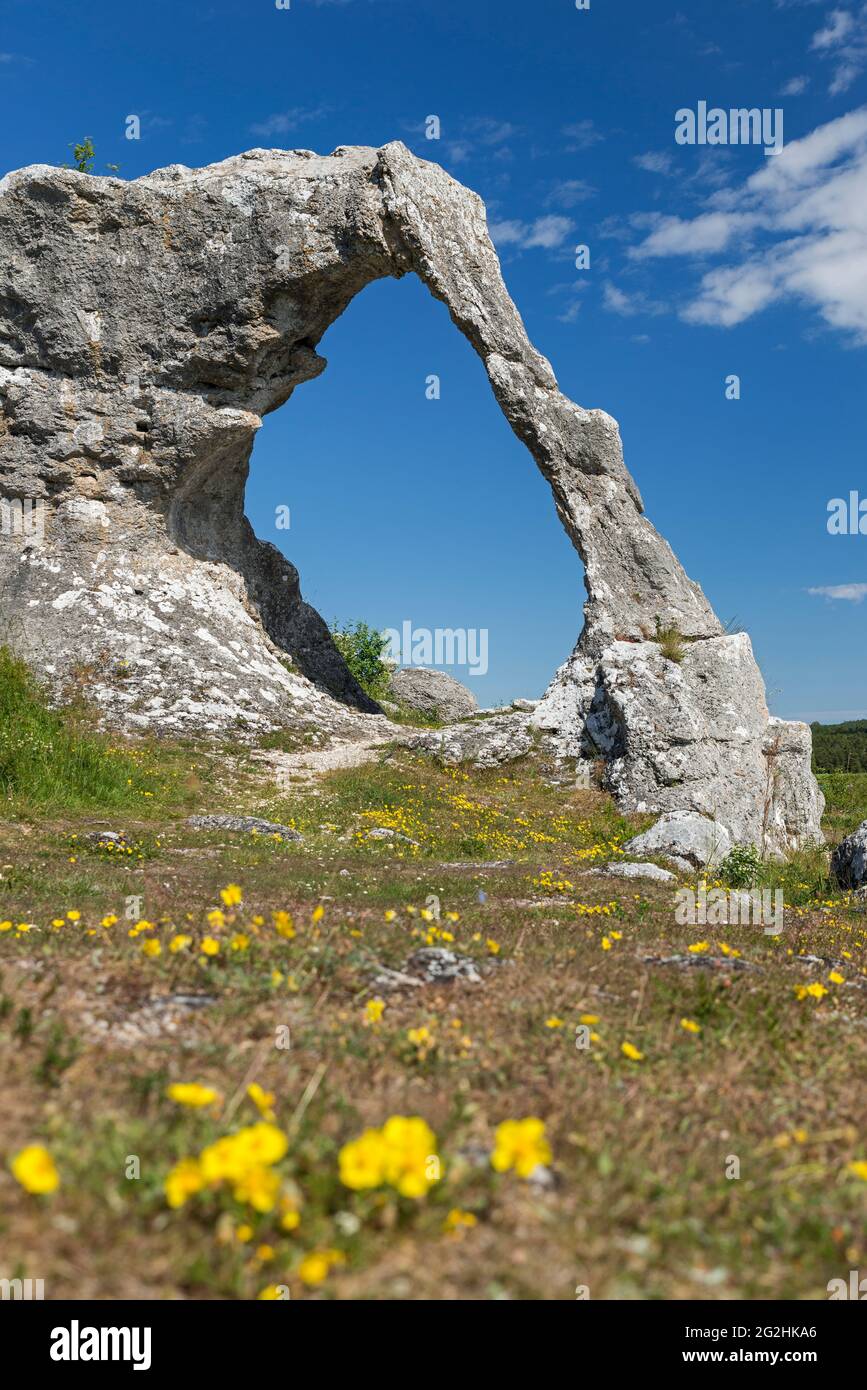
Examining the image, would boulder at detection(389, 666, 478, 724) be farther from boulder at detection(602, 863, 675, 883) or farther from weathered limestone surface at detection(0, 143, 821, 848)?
boulder at detection(602, 863, 675, 883)

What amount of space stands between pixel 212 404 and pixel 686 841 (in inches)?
715

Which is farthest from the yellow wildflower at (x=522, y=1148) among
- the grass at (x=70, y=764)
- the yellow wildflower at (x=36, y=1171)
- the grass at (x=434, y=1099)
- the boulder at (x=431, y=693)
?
the boulder at (x=431, y=693)

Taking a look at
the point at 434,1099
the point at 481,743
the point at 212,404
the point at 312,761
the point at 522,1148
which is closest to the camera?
the point at 522,1148

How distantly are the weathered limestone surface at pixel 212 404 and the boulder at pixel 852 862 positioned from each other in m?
5.43

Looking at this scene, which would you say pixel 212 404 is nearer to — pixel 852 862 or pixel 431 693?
pixel 852 862

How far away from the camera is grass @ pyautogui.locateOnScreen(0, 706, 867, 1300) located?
9.39 feet

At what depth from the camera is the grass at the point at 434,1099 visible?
2.86m

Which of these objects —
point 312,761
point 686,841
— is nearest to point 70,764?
point 312,761

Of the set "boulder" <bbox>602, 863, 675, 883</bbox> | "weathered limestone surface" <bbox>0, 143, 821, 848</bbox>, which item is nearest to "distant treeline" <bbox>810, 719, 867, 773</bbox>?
"weathered limestone surface" <bbox>0, 143, 821, 848</bbox>

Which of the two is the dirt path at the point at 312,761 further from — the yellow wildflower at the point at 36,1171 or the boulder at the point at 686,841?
the yellow wildflower at the point at 36,1171

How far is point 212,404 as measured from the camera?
26875 mm

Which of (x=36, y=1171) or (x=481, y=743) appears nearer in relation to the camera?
(x=36, y=1171)

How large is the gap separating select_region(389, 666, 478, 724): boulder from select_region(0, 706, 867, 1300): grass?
4306 centimetres
